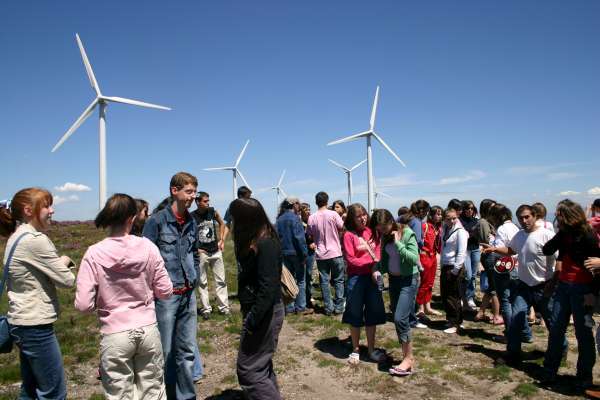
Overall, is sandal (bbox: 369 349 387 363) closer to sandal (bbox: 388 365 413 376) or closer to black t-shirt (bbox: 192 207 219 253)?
sandal (bbox: 388 365 413 376)

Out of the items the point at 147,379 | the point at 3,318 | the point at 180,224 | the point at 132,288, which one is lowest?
the point at 147,379

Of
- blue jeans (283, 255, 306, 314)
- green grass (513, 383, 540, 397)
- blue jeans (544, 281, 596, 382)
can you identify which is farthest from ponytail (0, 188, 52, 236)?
blue jeans (544, 281, 596, 382)

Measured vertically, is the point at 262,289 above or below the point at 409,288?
above

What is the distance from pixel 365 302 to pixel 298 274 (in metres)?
2.64

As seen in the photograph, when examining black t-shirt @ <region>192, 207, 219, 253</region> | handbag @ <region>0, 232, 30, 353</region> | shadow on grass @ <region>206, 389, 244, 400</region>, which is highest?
black t-shirt @ <region>192, 207, 219, 253</region>

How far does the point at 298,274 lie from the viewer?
8.11m

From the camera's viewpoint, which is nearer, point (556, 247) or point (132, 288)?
point (132, 288)

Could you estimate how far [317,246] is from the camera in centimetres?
816

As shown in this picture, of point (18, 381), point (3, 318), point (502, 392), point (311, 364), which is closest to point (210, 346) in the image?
point (311, 364)

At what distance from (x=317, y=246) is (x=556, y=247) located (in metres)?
4.28

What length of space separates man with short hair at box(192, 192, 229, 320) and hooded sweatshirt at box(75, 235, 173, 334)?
396 cm

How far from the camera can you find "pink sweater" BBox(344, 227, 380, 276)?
552 cm

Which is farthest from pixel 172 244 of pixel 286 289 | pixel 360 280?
pixel 360 280

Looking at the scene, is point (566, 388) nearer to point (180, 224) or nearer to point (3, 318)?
point (180, 224)
